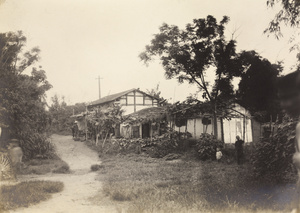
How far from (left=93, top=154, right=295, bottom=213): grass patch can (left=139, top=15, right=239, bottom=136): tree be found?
229cm

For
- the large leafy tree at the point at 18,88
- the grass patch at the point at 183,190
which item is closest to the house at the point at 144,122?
the grass patch at the point at 183,190

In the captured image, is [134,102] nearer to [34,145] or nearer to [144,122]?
[144,122]

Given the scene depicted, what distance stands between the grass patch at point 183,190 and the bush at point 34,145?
1.32 m

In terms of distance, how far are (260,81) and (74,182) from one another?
15.6ft

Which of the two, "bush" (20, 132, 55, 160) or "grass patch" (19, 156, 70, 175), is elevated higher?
"bush" (20, 132, 55, 160)

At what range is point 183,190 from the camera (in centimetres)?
508

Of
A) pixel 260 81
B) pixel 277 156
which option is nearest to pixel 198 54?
pixel 260 81

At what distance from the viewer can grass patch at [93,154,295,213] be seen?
428cm

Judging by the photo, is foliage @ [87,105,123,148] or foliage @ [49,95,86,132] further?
foliage @ [87,105,123,148]

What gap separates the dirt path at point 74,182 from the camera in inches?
172

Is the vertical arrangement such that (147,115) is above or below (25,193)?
above

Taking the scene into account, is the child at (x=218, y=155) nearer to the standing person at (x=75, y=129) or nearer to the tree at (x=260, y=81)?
the tree at (x=260, y=81)

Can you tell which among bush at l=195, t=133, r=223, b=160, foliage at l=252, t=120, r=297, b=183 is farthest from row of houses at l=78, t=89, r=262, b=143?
foliage at l=252, t=120, r=297, b=183

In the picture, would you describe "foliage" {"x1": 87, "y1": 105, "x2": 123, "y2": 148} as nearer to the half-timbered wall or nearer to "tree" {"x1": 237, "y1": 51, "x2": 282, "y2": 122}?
the half-timbered wall
